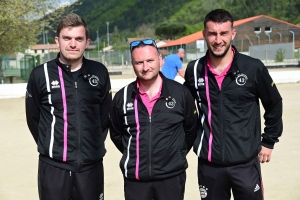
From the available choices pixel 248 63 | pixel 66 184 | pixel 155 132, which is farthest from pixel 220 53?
pixel 66 184

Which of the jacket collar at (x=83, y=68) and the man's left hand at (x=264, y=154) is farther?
the man's left hand at (x=264, y=154)

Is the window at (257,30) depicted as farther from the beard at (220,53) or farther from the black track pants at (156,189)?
the black track pants at (156,189)

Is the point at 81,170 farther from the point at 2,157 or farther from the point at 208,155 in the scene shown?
the point at 2,157

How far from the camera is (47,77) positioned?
3646 millimetres

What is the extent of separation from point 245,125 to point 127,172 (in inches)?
42.7

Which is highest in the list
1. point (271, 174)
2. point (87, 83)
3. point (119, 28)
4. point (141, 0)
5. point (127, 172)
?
point (141, 0)

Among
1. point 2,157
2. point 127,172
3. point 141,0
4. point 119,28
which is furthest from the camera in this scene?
point 141,0

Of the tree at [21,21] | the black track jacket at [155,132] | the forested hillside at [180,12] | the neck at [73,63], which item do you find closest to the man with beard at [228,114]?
the black track jacket at [155,132]

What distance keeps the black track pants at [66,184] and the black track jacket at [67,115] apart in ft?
0.18

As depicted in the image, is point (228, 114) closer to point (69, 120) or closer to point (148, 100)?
point (148, 100)

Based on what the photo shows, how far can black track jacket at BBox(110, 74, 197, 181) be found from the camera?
347cm

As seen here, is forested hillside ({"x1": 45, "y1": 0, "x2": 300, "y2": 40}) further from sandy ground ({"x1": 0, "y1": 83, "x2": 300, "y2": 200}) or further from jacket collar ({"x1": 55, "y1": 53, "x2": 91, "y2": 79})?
jacket collar ({"x1": 55, "y1": 53, "x2": 91, "y2": 79})

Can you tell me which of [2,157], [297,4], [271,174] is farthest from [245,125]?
[297,4]

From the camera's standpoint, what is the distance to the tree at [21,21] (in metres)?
21.9
